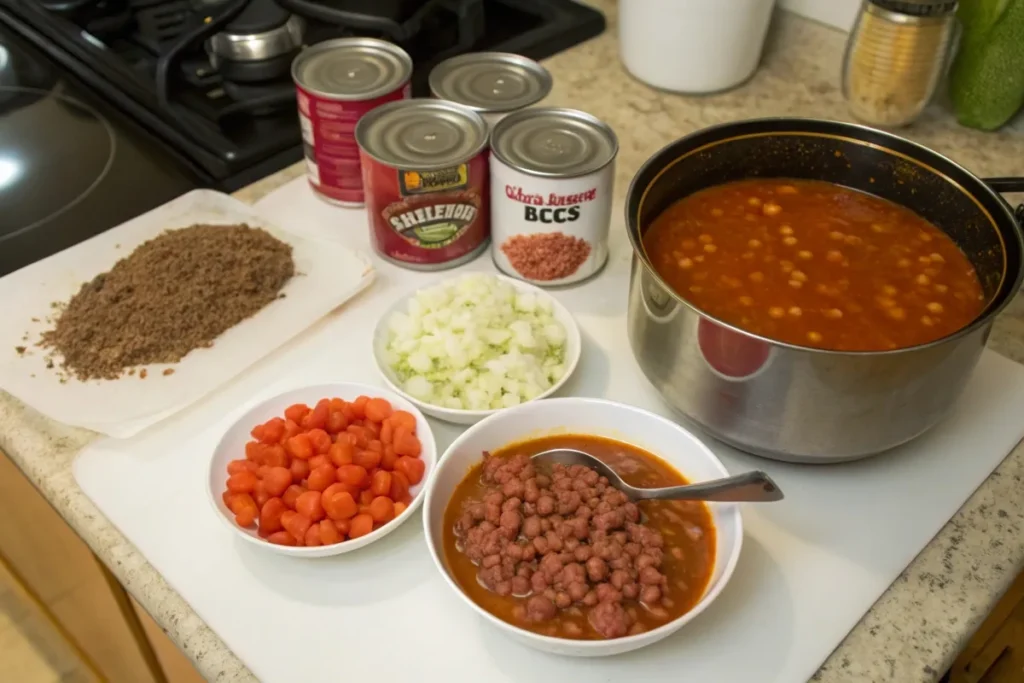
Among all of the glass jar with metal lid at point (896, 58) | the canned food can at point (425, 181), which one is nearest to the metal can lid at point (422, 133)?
the canned food can at point (425, 181)

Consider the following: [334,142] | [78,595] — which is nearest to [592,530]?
[334,142]

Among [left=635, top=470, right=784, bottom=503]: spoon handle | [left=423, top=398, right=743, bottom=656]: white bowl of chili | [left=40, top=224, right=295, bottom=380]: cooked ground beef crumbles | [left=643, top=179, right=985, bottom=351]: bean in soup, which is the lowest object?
[left=40, top=224, right=295, bottom=380]: cooked ground beef crumbles

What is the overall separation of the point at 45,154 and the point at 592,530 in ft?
3.58

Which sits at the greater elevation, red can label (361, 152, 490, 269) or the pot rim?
the pot rim

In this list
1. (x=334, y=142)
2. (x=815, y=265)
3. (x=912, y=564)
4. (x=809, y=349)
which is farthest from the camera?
(x=334, y=142)

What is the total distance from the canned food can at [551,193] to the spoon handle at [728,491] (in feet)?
1.25

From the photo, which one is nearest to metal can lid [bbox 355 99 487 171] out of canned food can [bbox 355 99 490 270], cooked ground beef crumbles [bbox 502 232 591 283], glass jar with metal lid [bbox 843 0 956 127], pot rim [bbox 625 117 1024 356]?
canned food can [bbox 355 99 490 270]

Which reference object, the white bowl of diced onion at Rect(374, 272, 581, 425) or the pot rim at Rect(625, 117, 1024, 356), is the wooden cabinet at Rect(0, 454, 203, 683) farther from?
the pot rim at Rect(625, 117, 1024, 356)

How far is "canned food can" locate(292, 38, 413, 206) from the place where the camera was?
46.6 inches

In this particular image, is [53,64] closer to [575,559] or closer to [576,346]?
[576,346]

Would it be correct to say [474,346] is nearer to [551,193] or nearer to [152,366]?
[551,193]

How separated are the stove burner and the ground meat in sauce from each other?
845mm

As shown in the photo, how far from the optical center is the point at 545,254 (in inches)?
44.6

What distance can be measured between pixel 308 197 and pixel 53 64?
64cm
